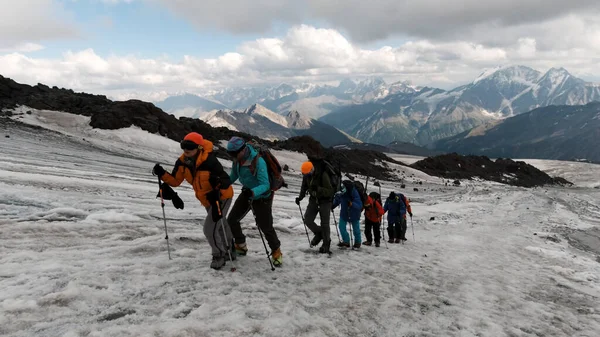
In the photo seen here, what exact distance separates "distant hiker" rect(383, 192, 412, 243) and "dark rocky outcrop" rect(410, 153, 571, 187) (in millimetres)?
63405

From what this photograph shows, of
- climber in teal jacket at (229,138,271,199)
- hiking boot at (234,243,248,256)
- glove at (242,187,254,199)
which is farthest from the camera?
hiking boot at (234,243,248,256)

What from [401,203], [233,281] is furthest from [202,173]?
[401,203]

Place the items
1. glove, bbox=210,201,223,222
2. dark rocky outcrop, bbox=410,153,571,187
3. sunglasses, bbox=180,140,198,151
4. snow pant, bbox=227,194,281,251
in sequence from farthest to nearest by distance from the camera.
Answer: dark rocky outcrop, bbox=410,153,571,187 → snow pant, bbox=227,194,281,251 → glove, bbox=210,201,223,222 → sunglasses, bbox=180,140,198,151

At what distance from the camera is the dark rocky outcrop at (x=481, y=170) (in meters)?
81.0

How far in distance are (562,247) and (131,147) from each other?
103 ft

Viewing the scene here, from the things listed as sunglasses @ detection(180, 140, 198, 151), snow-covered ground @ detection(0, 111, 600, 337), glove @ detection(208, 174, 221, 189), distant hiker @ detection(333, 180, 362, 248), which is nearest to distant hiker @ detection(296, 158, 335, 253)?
snow-covered ground @ detection(0, 111, 600, 337)

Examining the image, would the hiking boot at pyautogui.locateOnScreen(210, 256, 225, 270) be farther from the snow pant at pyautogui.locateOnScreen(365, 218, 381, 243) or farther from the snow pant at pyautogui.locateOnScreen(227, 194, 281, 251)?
the snow pant at pyautogui.locateOnScreen(365, 218, 381, 243)

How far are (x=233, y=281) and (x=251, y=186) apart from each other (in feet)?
6.74

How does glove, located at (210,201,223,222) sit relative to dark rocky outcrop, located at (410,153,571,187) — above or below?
above

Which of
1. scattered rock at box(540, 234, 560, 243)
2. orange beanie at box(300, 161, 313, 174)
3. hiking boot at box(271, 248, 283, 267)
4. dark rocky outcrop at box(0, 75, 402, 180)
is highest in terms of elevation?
dark rocky outcrop at box(0, 75, 402, 180)

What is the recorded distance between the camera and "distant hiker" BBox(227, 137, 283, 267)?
307 inches

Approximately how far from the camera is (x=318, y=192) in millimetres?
10398

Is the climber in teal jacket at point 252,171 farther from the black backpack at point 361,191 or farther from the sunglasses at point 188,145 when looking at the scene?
the black backpack at point 361,191

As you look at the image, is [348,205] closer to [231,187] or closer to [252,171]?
[252,171]
